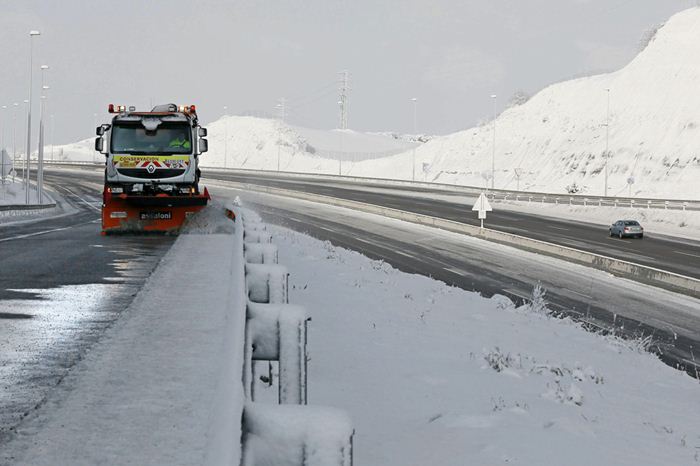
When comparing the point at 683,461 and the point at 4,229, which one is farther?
the point at 4,229

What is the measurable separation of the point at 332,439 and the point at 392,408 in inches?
182

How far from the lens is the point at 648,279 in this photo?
2698 cm

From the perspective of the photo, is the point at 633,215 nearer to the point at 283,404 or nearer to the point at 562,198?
the point at 562,198

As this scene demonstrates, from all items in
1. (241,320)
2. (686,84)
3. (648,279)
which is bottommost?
(648,279)

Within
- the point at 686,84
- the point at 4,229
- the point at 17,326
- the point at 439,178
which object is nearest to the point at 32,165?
the point at 439,178

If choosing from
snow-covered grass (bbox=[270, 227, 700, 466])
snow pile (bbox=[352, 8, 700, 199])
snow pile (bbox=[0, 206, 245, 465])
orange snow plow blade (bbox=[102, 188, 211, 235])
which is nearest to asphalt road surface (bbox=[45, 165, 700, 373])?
snow-covered grass (bbox=[270, 227, 700, 466])

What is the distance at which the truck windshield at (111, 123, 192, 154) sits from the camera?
20.6 meters

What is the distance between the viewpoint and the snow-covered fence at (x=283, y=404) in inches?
106

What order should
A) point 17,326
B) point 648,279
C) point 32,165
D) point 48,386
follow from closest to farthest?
point 48,386 → point 17,326 → point 648,279 → point 32,165

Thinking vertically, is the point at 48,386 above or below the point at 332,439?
below

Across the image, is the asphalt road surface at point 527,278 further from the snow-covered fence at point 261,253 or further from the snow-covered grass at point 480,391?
the snow-covered fence at point 261,253

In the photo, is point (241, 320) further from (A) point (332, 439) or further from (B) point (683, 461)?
(B) point (683, 461)

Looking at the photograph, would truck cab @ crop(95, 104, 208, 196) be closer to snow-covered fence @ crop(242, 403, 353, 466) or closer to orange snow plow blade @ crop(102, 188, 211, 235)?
orange snow plow blade @ crop(102, 188, 211, 235)

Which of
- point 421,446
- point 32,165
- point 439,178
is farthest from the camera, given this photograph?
point 32,165
